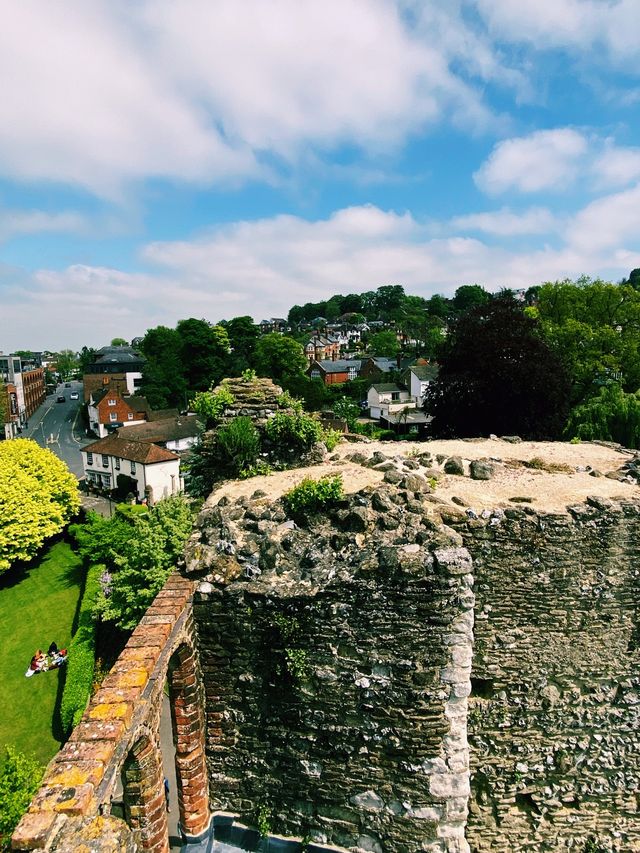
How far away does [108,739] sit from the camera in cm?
435

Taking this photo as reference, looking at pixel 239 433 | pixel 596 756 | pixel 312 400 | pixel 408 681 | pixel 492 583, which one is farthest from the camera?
pixel 312 400

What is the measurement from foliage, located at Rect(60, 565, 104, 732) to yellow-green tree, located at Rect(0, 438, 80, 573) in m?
9.70

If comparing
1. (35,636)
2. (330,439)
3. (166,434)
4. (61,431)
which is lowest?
(35,636)

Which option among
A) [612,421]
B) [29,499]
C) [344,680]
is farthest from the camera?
[29,499]

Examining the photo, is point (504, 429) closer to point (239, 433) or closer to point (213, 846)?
point (239, 433)

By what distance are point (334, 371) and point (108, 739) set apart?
83.3m

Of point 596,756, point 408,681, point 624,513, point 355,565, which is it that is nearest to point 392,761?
point 408,681

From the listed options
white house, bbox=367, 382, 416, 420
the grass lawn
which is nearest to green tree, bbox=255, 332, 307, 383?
white house, bbox=367, 382, 416, 420

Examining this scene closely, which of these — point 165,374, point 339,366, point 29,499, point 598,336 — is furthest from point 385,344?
point 29,499

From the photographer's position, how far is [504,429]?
23.7 m

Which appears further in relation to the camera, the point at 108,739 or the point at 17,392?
the point at 17,392

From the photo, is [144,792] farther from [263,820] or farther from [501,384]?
[501,384]

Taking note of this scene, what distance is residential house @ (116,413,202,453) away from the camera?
146 ft

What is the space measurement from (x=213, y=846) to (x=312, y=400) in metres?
48.1
